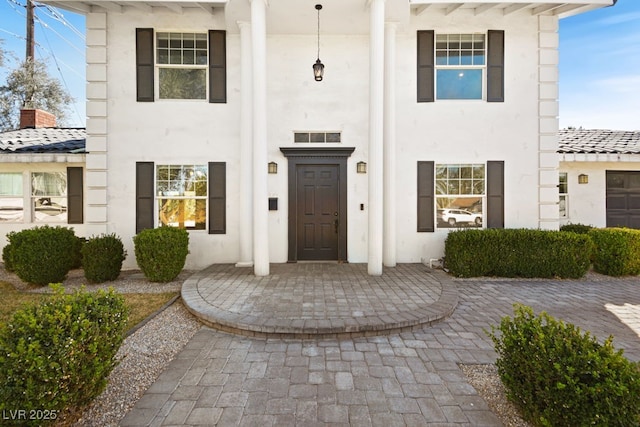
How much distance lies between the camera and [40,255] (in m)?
5.79

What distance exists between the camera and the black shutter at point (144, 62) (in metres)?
7.06

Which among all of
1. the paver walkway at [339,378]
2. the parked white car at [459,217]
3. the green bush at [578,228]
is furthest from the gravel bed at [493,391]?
the green bush at [578,228]

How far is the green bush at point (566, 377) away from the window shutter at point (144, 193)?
293 inches

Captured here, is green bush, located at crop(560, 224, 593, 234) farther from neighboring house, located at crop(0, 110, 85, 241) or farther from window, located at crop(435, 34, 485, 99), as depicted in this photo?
neighboring house, located at crop(0, 110, 85, 241)

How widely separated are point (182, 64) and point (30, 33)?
14959mm

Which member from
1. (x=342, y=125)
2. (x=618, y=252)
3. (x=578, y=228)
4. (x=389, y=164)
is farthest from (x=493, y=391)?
(x=578, y=228)

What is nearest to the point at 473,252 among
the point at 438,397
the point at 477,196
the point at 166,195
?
the point at 477,196

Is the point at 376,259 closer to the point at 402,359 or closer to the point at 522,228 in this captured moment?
the point at 402,359

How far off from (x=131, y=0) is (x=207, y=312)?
22.9 ft

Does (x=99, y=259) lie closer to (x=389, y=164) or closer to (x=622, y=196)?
(x=389, y=164)

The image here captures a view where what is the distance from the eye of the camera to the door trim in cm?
712

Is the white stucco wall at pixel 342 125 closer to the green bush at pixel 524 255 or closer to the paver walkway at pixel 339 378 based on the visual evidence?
the green bush at pixel 524 255

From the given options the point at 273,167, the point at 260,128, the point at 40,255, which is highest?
the point at 260,128

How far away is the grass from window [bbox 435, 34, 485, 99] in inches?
297
